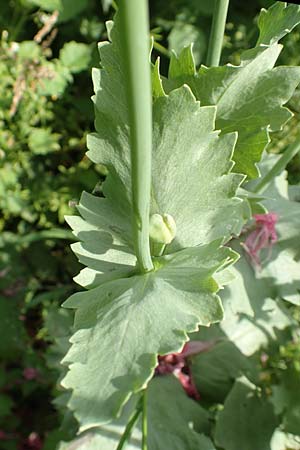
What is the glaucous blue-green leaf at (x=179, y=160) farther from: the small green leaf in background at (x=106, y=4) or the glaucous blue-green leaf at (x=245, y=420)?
the small green leaf in background at (x=106, y=4)

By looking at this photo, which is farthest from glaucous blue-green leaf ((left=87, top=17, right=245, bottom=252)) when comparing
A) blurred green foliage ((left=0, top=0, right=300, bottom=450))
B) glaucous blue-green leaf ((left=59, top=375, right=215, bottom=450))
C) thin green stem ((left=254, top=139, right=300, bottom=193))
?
blurred green foliage ((left=0, top=0, right=300, bottom=450))

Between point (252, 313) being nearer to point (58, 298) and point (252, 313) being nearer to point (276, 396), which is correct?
point (276, 396)

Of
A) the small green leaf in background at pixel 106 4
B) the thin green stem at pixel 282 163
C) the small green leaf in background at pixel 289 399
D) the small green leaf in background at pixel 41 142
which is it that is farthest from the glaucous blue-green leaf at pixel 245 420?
the small green leaf in background at pixel 106 4

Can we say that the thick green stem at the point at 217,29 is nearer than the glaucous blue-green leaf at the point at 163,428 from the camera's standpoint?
Yes

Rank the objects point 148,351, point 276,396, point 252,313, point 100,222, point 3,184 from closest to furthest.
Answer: point 148,351 < point 100,222 < point 252,313 < point 276,396 < point 3,184

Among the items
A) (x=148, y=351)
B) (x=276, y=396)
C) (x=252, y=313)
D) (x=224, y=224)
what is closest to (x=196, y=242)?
(x=224, y=224)

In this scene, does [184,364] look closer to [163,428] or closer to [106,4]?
[163,428]
